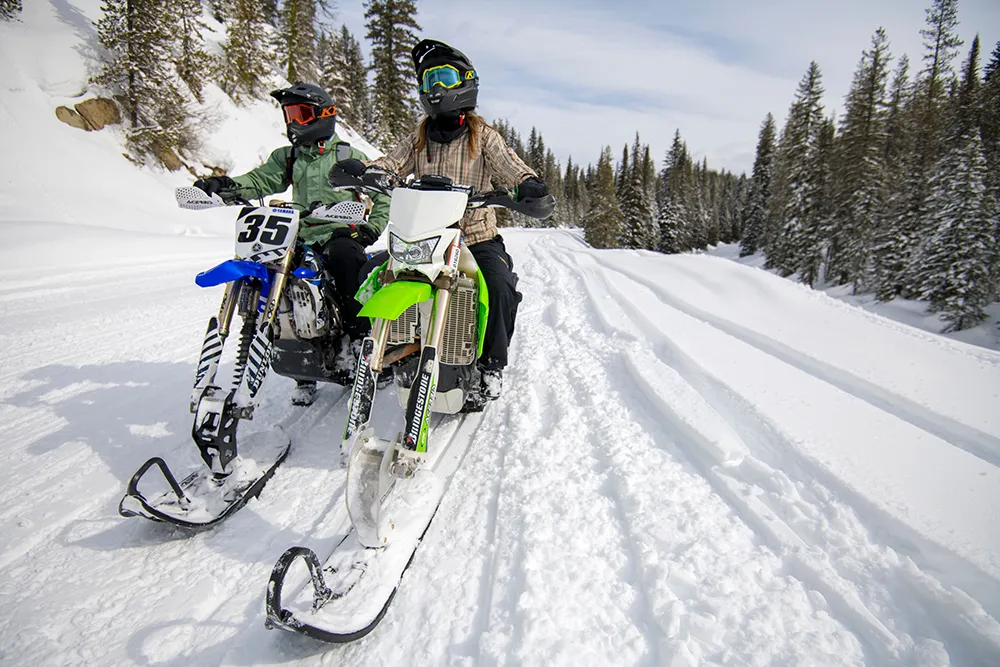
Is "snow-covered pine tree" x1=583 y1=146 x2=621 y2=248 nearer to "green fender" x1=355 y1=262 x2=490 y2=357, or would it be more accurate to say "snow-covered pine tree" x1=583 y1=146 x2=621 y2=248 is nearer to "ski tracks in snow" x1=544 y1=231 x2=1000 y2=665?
"ski tracks in snow" x1=544 y1=231 x2=1000 y2=665

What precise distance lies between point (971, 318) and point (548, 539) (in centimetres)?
2601

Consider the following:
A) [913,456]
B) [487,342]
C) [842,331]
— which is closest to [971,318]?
[842,331]

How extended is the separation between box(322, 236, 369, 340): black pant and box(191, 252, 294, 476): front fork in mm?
823

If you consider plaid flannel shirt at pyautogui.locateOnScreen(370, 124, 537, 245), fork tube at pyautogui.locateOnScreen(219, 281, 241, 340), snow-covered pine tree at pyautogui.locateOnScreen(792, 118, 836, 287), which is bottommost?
fork tube at pyautogui.locateOnScreen(219, 281, 241, 340)

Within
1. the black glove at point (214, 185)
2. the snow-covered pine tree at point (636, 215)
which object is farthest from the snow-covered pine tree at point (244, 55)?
the snow-covered pine tree at point (636, 215)

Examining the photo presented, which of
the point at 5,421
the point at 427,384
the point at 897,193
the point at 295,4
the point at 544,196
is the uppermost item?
the point at 295,4

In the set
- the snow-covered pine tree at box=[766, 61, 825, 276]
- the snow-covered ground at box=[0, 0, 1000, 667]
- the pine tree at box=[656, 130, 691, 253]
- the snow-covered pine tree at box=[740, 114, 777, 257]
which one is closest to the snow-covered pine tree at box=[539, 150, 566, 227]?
the pine tree at box=[656, 130, 691, 253]

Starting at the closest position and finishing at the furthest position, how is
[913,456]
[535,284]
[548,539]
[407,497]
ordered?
[548,539] < [407,497] < [913,456] < [535,284]

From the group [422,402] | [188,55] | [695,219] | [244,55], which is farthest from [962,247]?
[695,219]

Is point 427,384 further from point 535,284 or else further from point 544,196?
point 535,284

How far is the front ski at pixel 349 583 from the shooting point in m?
1.59

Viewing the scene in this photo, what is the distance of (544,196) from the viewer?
274 cm

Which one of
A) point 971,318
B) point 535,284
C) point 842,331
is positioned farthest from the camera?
point 971,318

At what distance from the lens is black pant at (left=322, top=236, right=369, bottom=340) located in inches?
146
